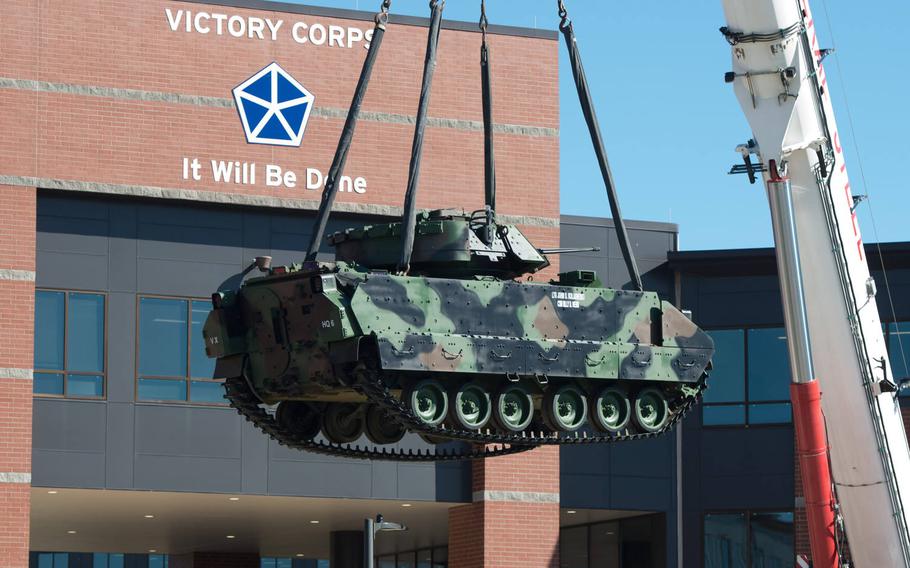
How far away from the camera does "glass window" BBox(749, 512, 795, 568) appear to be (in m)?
41.5

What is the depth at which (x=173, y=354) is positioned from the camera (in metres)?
37.7

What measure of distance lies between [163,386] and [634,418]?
1448 cm

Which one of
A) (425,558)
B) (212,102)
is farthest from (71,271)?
(425,558)

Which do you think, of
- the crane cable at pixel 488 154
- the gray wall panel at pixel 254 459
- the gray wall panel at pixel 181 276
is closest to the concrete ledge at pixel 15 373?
the gray wall panel at pixel 181 276

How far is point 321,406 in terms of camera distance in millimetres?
26562

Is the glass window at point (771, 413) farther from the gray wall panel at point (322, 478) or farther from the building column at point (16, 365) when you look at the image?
the building column at point (16, 365)

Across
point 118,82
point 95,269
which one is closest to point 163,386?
point 95,269

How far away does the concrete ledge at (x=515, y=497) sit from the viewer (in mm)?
38812

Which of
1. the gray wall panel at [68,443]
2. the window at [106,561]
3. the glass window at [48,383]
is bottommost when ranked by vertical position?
the gray wall panel at [68,443]

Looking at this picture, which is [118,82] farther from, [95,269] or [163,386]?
[163,386]

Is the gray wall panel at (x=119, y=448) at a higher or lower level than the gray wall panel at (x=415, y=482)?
higher

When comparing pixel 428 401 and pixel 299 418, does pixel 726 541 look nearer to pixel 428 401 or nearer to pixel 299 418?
pixel 299 418

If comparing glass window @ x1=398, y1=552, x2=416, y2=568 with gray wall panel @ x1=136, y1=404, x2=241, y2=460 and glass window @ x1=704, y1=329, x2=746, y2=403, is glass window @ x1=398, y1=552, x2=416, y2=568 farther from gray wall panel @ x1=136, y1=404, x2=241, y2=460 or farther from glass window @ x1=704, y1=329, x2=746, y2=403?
gray wall panel @ x1=136, y1=404, x2=241, y2=460

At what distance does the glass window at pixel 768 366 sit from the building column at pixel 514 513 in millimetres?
5513
